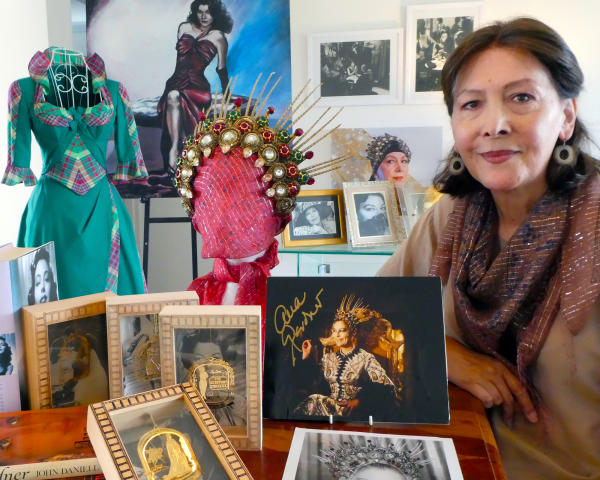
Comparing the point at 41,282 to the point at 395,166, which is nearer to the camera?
the point at 41,282

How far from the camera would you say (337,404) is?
2.49ft

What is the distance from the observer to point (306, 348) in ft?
2.55

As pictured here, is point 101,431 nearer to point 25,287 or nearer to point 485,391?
point 25,287

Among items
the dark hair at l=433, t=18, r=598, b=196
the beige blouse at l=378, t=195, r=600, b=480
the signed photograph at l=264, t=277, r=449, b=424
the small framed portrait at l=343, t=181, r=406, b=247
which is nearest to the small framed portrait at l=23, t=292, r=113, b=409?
the signed photograph at l=264, t=277, r=449, b=424

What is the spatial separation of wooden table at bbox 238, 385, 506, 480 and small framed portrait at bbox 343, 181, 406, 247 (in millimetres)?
854

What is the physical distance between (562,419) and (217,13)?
2.36m

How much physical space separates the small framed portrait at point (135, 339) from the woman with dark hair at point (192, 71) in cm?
197

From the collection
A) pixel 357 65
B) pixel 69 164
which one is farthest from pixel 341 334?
pixel 357 65

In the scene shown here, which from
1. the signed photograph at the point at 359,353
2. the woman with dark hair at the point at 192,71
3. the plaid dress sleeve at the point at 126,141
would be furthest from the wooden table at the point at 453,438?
the woman with dark hair at the point at 192,71

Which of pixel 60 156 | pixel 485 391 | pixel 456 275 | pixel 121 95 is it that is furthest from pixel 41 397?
pixel 121 95

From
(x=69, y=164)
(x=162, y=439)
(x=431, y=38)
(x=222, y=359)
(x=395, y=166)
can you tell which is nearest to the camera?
(x=162, y=439)

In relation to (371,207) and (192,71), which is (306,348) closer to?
(371,207)

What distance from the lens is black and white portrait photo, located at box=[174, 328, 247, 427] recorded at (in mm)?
701

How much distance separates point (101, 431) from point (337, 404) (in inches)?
13.7
